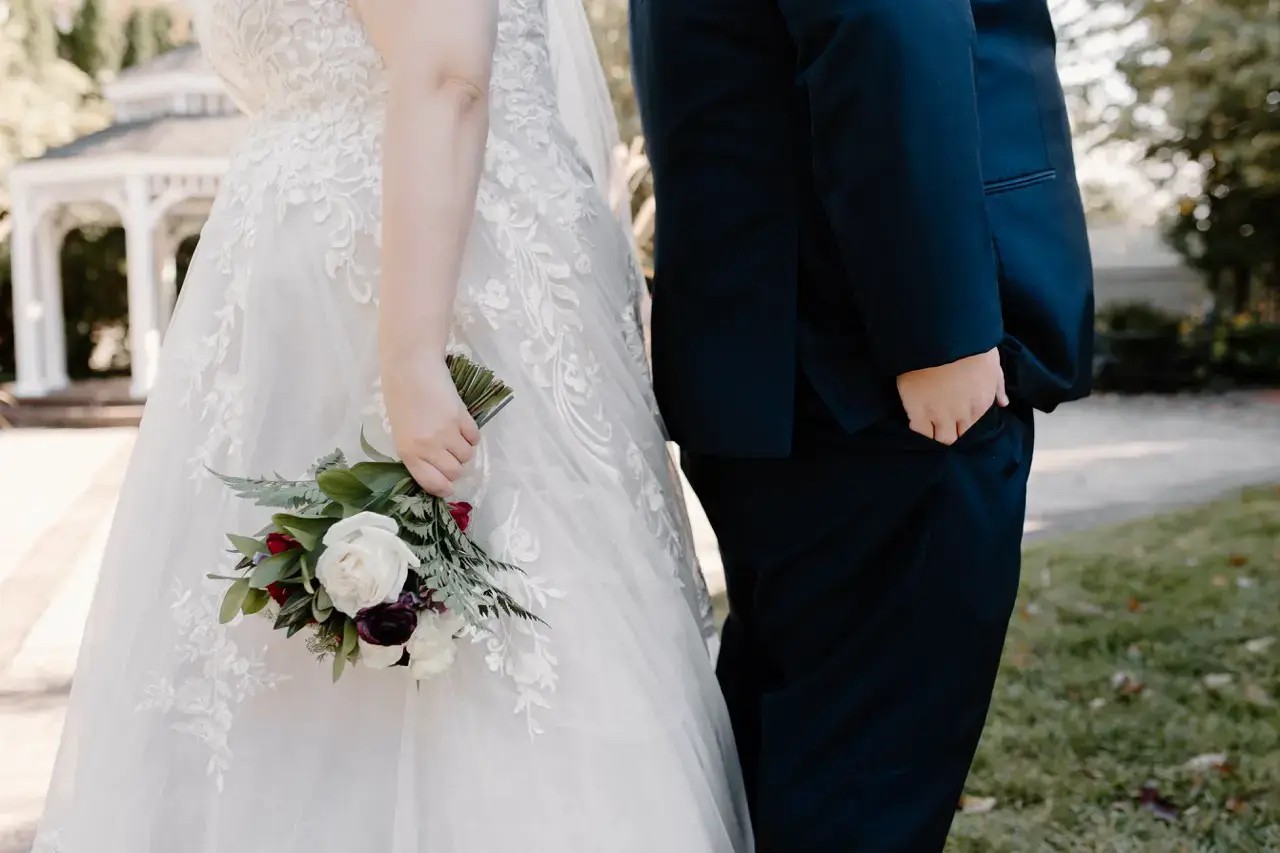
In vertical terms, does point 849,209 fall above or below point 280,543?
above

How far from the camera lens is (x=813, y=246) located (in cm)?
162

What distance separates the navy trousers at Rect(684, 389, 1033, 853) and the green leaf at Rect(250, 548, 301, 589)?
66 cm

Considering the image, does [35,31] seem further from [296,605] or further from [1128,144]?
[296,605]

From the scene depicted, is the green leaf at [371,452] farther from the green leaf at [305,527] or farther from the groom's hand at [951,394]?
the groom's hand at [951,394]

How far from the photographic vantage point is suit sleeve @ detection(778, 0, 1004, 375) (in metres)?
1.39

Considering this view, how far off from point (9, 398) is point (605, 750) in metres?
15.3

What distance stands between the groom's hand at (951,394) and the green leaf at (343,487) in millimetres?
687

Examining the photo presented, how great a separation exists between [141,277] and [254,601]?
Answer: 603 inches

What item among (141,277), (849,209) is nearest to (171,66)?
(141,277)

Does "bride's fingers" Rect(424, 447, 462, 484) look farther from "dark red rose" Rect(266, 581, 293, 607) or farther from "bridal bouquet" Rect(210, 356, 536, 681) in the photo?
"dark red rose" Rect(266, 581, 293, 607)

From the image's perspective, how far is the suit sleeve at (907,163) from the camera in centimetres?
139

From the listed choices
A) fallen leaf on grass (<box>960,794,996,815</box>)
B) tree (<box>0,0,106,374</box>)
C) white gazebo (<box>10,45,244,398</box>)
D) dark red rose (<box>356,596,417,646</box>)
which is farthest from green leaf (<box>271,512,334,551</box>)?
tree (<box>0,0,106,374</box>)

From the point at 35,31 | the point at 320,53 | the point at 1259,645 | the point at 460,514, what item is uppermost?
the point at 35,31

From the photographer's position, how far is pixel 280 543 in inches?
54.4
